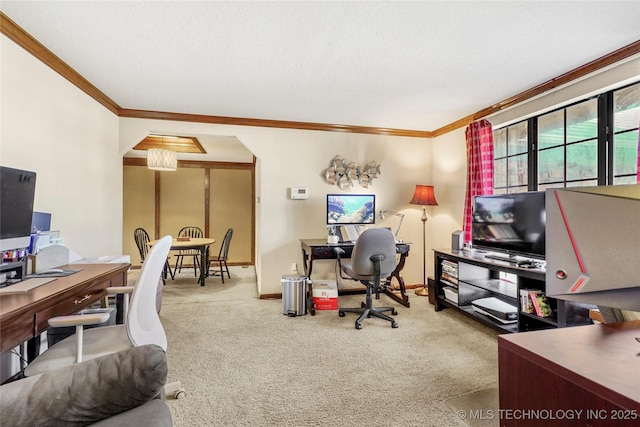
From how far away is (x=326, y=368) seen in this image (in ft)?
7.25

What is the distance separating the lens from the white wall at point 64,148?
1.93 metres

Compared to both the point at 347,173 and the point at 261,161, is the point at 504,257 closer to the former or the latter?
the point at 347,173

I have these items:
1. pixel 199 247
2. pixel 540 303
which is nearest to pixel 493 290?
pixel 540 303

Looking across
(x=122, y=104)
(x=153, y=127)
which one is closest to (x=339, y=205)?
(x=153, y=127)

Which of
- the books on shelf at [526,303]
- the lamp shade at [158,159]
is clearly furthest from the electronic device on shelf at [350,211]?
the lamp shade at [158,159]

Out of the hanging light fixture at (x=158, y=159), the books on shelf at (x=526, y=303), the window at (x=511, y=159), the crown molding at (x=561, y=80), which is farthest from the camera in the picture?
the hanging light fixture at (x=158, y=159)

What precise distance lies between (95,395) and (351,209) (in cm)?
344

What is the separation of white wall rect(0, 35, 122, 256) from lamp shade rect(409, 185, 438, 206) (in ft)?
11.8

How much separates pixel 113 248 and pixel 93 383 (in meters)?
2.91

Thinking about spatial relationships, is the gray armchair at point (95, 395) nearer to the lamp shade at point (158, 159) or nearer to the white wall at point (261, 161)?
the white wall at point (261, 161)

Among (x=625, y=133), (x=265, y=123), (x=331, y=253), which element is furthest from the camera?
(x=265, y=123)

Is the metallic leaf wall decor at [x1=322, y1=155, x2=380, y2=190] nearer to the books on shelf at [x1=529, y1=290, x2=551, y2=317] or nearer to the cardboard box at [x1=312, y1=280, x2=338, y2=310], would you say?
the cardboard box at [x1=312, y1=280, x2=338, y2=310]

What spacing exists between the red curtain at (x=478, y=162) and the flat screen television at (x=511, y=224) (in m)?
0.36

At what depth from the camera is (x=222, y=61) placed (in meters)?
2.38
